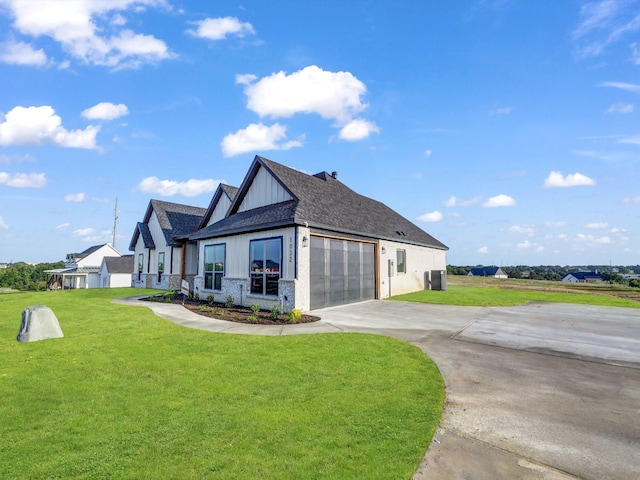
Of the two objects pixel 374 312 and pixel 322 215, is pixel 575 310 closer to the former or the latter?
pixel 374 312

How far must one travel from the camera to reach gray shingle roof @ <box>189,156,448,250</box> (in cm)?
1412

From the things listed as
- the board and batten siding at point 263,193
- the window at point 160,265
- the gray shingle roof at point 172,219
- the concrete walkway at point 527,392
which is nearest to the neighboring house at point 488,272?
the gray shingle roof at point 172,219

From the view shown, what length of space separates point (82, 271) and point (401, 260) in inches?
1790

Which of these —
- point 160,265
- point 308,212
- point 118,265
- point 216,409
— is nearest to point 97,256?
point 118,265

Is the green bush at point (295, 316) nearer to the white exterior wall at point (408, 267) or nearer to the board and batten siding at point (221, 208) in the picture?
the white exterior wall at point (408, 267)

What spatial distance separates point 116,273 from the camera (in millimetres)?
39312

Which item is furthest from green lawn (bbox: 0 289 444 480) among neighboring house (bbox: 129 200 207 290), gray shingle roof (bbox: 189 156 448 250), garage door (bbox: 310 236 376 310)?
neighboring house (bbox: 129 200 207 290)

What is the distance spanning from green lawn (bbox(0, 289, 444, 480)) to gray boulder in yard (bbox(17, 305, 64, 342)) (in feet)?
1.70

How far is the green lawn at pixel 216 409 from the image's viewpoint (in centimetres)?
329

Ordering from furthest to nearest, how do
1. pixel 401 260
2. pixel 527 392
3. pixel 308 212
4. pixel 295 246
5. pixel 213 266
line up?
pixel 401 260 → pixel 213 266 → pixel 308 212 → pixel 295 246 → pixel 527 392

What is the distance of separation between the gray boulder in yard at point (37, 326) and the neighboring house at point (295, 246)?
24.2 feet

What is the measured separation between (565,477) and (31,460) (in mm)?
5512

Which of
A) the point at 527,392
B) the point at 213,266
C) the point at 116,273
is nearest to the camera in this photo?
the point at 527,392

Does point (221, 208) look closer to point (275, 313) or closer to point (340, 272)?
point (340, 272)
